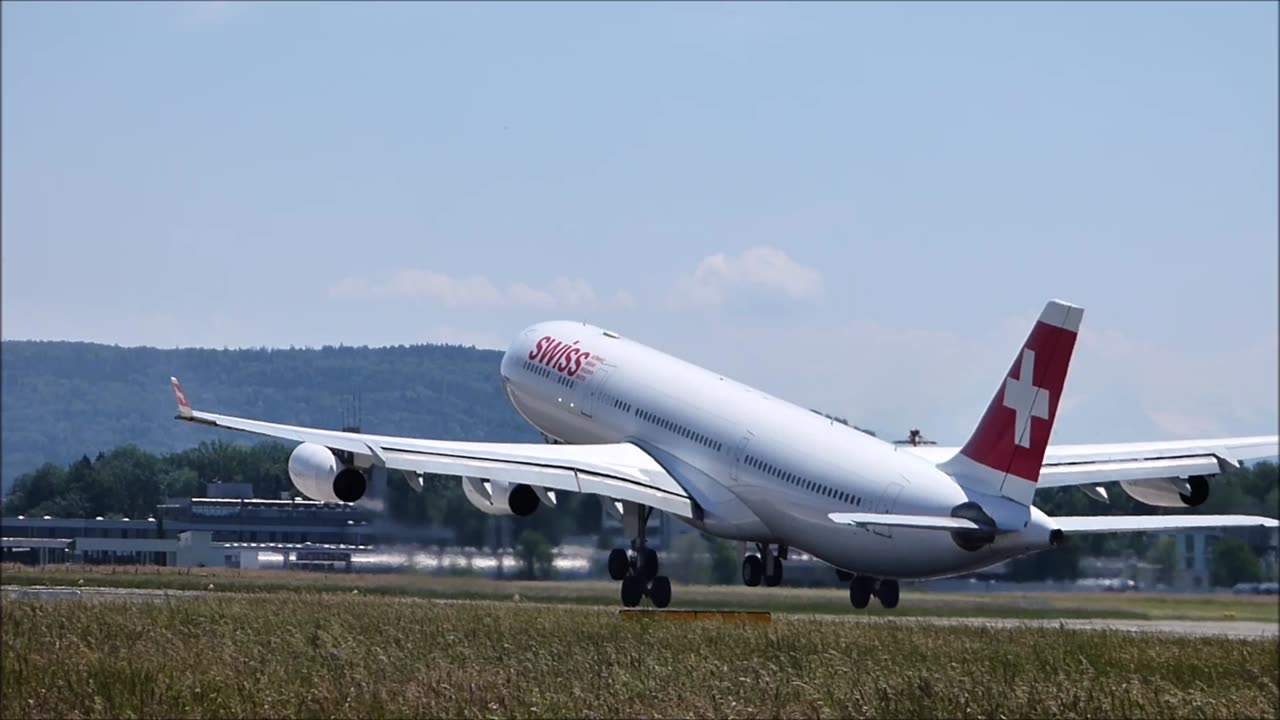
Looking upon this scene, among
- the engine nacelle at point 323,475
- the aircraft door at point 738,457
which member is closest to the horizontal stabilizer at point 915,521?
the aircraft door at point 738,457

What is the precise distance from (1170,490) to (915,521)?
34.5 feet

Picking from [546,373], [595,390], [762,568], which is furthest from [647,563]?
[546,373]

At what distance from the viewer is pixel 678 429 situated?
46562mm

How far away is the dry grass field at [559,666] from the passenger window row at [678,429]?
7459 millimetres

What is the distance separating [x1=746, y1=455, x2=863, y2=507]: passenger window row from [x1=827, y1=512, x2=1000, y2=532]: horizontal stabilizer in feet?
7.59

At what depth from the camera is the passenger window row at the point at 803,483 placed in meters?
39.7

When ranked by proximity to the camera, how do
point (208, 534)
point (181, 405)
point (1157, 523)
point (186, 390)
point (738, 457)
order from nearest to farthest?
point (1157, 523)
point (181, 405)
point (208, 534)
point (738, 457)
point (186, 390)

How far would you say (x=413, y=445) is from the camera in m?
41.6

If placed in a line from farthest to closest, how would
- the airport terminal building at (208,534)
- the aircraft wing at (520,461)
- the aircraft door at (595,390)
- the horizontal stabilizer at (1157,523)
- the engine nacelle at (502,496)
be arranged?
the aircraft door at (595,390), the engine nacelle at (502,496), the airport terminal building at (208,534), the aircraft wing at (520,461), the horizontal stabilizer at (1157,523)

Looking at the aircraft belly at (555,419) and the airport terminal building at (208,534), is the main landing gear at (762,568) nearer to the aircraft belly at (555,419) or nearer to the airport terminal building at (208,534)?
the aircraft belly at (555,419)

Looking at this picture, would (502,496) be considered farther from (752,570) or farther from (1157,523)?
Result: (1157,523)

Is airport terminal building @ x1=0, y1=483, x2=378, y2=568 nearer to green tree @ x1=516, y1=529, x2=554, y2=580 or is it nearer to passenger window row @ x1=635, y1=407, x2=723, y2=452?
green tree @ x1=516, y1=529, x2=554, y2=580

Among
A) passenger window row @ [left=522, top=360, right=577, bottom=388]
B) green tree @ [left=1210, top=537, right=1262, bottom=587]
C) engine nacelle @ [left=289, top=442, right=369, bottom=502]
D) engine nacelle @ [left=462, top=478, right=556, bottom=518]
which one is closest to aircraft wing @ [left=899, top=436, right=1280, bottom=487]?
engine nacelle @ [left=462, top=478, right=556, bottom=518]

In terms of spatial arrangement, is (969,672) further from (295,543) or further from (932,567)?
(295,543)
